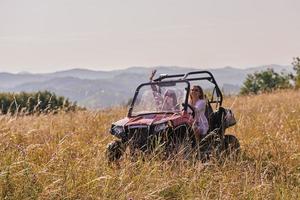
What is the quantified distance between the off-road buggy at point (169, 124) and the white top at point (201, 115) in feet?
0.41

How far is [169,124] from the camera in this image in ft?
21.2

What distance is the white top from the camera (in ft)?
23.1

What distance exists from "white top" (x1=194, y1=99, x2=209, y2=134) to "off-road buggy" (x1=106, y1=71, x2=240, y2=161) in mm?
124

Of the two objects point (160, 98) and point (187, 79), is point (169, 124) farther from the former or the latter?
point (187, 79)

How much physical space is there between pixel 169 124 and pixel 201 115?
846 mm

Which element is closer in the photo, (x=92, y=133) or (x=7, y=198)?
(x=7, y=198)

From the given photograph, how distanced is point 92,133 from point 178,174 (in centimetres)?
385

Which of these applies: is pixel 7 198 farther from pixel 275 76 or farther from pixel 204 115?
pixel 275 76

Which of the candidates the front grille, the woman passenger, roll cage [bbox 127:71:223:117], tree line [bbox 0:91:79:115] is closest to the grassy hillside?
the front grille

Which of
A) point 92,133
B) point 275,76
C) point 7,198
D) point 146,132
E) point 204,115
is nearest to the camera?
point 7,198

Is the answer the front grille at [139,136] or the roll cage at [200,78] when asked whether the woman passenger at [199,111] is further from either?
the front grille at [139,136]

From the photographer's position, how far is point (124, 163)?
5.38 metres

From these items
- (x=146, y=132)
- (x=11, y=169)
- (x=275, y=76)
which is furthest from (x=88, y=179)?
(x=275, y=76)

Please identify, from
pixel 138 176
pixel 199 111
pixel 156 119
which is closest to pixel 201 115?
pixel 199 111
